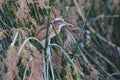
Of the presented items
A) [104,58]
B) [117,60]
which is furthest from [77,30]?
[117,60]

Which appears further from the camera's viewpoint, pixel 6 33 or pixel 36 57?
pixel 6 33

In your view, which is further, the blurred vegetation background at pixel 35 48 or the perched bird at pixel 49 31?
the perched bird at pixel 49 31

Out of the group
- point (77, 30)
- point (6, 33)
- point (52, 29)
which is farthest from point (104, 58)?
point (6, 33)

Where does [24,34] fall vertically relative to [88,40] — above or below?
above

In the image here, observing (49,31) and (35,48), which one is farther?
(49,31)

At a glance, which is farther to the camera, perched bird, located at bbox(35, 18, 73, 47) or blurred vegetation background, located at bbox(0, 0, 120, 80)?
perched bird, located at bbox(35, 18, 73, 47)

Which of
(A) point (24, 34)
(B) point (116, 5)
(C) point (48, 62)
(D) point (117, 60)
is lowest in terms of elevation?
(D) point (117, 60)

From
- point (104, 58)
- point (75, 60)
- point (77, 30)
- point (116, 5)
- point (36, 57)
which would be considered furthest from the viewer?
point (116, 5)

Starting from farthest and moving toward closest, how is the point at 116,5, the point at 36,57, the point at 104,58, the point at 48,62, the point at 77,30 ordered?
the point at 116,5 < the point at 104,58 < the point at 77,30 < the point at 48,62 < the point at 36,57

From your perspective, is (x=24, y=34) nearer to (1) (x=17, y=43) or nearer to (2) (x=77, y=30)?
(1) (x=17, y=43)

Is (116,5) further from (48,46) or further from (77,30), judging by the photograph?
(48,46)
